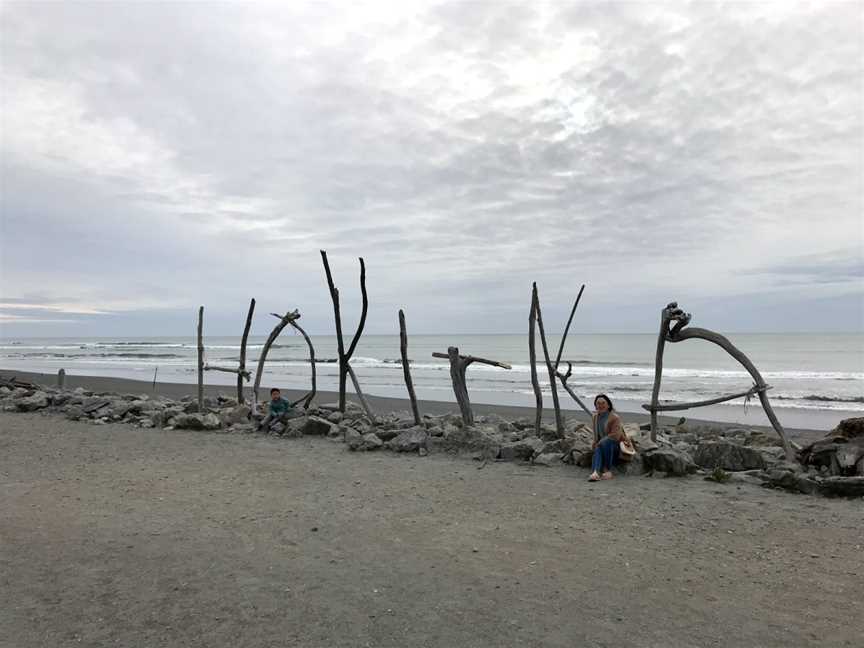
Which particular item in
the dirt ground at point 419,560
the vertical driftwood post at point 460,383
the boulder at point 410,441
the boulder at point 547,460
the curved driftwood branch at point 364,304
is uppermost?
the curved driftwood branch at point 364,304

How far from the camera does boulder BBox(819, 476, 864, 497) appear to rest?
587cm

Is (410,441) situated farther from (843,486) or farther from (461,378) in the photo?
(843,486)

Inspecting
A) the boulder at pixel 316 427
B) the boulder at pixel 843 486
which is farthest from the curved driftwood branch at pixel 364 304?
the boulder at pixel 843 486

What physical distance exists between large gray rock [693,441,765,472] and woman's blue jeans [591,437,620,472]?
43.6 inches

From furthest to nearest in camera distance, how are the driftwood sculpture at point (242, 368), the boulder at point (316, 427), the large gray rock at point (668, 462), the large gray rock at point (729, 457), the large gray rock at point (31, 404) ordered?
the large gray rock at point (31, 404), the driftwood sculpture at point (242, 368), the boulder at point (316, 427), the large gray rock at point (729, 457), the large gray rock at point (668, 462)

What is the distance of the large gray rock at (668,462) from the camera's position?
683 cm

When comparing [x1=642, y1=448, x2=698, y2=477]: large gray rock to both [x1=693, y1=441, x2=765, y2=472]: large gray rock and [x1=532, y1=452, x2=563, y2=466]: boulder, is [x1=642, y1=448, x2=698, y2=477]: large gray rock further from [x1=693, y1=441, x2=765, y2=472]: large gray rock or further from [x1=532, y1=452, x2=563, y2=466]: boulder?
[x1=532, y1=452, x2=563, y2=466]: boulder

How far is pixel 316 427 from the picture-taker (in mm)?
9969

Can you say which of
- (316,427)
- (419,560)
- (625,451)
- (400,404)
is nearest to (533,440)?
(625,451)

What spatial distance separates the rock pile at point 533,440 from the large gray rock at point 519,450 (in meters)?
0.01

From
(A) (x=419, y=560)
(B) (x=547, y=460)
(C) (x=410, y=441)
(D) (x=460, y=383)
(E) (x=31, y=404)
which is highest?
(D) (x=460, y=383)

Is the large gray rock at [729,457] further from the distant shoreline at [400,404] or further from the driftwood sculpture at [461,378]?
the distant shoreline at [400,404]

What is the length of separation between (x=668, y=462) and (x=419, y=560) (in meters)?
3.80

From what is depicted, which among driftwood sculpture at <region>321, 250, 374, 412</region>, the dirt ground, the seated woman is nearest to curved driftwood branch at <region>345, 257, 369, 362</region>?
driftwood sculpture at <region>321, 250, 374, 412</region>
